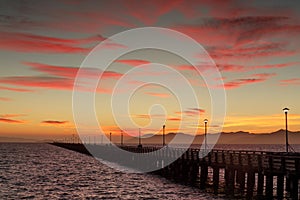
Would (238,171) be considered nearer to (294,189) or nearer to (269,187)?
(269,187)

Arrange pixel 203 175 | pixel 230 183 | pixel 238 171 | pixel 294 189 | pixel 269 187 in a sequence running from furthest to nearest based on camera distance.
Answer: pixel 203 175 → pixel 230 183 → pixel 238 171 → pixel 269 187 → pixel 294 189

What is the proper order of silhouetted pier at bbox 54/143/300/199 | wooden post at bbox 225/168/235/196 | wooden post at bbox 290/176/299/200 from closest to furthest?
wooden post at bbox 290/176/299/200 < silhouetted pier at bbox 54/143/300/199 < wooden post at bbox 225/168/235/196

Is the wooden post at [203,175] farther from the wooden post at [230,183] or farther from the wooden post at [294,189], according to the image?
the wooden post at [294,189]

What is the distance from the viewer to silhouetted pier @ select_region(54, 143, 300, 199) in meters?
30.3

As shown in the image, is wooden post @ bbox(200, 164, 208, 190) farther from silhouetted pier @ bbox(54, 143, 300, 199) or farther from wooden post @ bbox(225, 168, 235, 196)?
wooden post @ bbox(225, 168, 235, 196)

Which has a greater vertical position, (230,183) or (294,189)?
(294,189)

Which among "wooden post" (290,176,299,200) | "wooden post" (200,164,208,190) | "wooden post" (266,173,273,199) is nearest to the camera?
"wooden post" (290,176,299,200)

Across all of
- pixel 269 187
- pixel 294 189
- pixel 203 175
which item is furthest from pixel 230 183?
pixel 294 189

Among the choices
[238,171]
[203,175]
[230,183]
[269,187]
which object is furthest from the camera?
[203,175]

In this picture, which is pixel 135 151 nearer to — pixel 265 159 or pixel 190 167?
pixel 190 167

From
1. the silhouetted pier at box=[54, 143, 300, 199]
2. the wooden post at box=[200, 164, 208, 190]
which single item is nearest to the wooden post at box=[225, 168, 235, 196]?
the silhouetted pier at box=[54, 143, 300, 199]

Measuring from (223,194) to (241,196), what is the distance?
8.48ft

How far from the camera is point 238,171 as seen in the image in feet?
125

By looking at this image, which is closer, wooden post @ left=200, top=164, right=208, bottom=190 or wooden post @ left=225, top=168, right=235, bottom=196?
wooden post @ left=225, top=168, right=235, bottom=196
